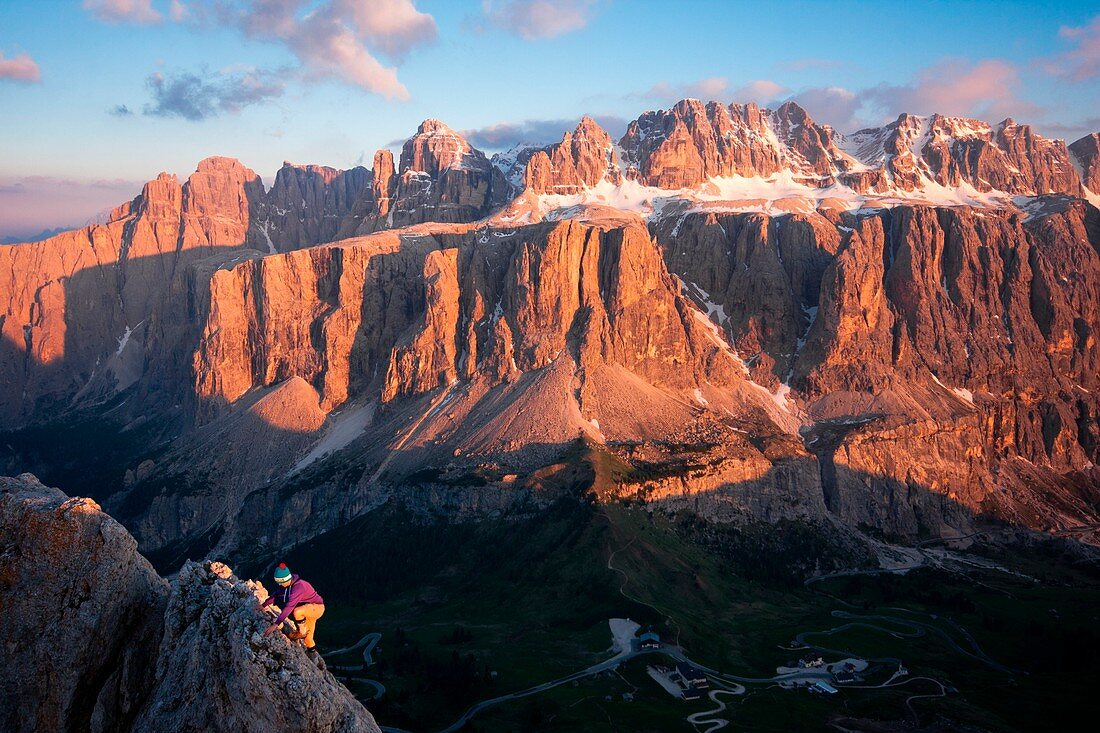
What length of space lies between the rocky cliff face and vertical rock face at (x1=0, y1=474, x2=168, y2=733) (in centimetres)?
3

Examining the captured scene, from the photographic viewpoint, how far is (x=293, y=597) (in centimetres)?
2173

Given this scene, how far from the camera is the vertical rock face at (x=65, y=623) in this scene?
69.3ft

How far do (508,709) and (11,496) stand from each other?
273 ft

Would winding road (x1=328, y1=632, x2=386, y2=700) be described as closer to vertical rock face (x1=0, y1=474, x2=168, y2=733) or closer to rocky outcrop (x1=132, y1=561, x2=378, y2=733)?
vertical rock face (x1=0, y1=474, x2=168, y2=733)

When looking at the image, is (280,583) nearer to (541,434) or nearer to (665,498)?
(665,498)

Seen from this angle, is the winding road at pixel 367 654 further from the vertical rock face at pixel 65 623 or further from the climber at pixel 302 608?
the climber at pixel 302 608

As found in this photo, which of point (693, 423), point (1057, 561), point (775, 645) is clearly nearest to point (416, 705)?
point (775, 645)

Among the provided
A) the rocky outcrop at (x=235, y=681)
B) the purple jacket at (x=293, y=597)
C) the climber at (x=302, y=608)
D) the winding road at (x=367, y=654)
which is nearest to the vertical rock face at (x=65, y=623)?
the rocky outcrop at (x=235, y=681)

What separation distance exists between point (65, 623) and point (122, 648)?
64.3 inches

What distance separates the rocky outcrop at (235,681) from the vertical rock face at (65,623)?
130 cm

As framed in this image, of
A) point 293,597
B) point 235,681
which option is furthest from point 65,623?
point 293,597

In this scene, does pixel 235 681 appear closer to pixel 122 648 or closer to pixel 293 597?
pixel 293 597

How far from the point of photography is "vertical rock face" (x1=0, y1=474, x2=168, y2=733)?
21125 millimetres

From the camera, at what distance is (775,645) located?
4680 inches
